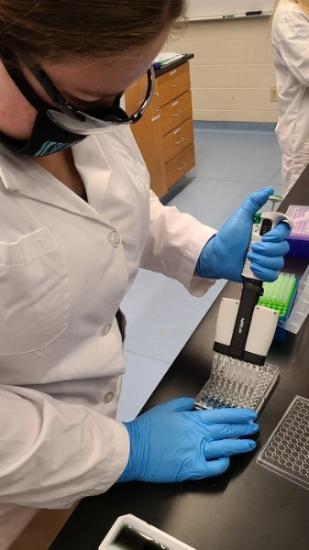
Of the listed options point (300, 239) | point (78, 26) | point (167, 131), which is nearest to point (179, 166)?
point (167, 131)

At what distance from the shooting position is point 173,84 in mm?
3115

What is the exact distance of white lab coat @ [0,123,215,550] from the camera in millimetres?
686

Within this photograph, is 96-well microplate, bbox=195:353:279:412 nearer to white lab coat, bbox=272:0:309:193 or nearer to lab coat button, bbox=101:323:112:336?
lab coat button, bbox=101:323:112:336

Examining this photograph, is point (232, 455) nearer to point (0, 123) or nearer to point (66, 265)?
point (66, 265)

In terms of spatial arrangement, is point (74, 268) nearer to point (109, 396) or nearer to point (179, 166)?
point (109, 396)

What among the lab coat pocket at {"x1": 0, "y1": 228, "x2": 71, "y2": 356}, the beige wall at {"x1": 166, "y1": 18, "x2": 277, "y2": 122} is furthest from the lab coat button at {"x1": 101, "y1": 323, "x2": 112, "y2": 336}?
the beige wall at {"x1": 166, "y1": 18, "x2": 277, "y2": 122}

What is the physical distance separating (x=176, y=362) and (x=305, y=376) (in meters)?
0.25

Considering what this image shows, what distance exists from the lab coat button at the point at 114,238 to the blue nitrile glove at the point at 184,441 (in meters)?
0.30

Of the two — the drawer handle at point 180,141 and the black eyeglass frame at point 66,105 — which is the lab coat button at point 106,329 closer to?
the black eyeglass frame at point 66,105

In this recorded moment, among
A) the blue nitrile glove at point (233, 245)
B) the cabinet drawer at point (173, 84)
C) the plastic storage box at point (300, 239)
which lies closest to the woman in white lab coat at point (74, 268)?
the blue nitrile glove at point (233, 245)

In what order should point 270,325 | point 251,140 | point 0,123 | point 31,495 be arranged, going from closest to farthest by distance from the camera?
1. point 0,123
2. point 31,495
3. point 270,325
4. point 251,140

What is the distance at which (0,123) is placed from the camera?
0.62m

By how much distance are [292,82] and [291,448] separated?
1.82 meters

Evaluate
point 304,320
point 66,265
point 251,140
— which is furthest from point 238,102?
point 66,265
